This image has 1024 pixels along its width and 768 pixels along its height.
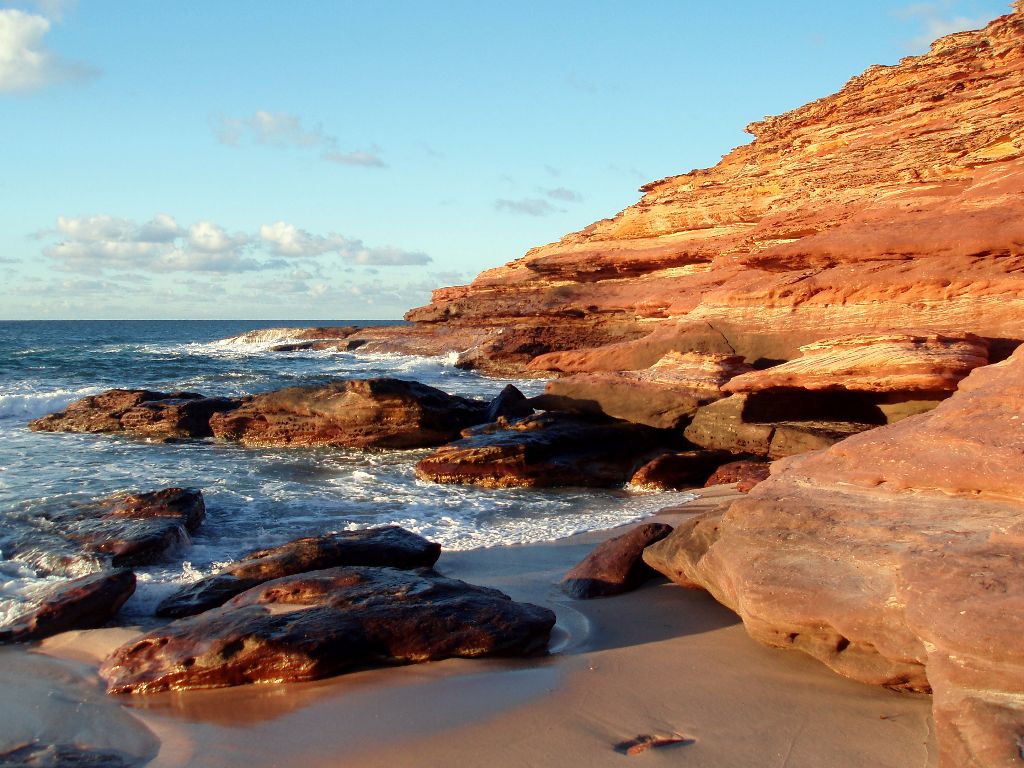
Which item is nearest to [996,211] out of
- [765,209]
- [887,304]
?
[887,304]

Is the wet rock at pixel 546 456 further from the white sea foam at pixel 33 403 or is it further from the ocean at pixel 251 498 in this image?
the white sea foam at pixel 33 403

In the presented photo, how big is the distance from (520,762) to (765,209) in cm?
1684

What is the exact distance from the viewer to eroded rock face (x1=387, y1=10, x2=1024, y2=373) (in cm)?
1130

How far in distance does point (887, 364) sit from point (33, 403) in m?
16.6

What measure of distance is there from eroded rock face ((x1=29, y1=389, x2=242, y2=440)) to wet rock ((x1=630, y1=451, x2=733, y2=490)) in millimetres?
7712

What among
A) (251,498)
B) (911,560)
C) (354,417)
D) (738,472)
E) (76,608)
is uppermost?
(911,560)

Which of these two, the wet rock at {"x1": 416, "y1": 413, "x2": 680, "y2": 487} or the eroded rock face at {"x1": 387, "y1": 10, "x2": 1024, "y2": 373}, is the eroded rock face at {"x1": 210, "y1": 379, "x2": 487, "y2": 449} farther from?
the eroded rock face at {"x1": 387, "y1": 10, "x2": 1024, "y2": 373}

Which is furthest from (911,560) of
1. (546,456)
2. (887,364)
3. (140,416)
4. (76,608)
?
(140,416)

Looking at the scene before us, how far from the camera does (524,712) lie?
3943 millimetres

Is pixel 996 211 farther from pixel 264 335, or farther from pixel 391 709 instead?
pixel 264 335

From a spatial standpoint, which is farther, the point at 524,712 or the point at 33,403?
the point at 33,403

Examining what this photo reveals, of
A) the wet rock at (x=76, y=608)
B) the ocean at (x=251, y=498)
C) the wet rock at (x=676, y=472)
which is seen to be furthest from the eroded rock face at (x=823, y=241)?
the wet rock at (x=76, y=608)

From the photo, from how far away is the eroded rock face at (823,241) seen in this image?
11.3 m

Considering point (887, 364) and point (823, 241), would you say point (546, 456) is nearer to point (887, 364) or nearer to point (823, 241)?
point (887, 364)
